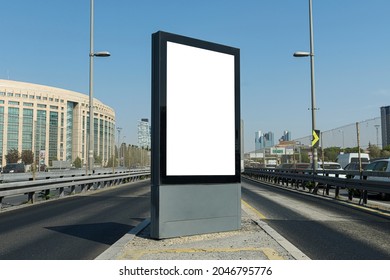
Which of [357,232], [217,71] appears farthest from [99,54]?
[357,232]

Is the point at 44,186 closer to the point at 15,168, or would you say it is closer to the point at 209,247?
the point at 209,247

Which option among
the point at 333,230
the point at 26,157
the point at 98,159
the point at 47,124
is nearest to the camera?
the point at 333,230

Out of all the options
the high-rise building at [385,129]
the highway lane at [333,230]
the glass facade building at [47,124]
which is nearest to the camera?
the highway lane at [333,230]

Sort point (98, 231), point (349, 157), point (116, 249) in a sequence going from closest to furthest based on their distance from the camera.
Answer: point (116, 249), point (98, 231), point (349, 157)

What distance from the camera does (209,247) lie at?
5.64 m

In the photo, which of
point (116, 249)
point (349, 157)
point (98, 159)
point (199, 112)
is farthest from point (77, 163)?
point (116, 249)

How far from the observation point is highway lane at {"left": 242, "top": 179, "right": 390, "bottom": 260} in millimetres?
5541

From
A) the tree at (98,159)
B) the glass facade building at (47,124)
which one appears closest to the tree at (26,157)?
the glass facade building at (47,124)

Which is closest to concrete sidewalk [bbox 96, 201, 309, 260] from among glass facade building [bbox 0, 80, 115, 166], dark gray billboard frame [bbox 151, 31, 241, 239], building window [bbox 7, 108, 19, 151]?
dark gray billboard frame [bbox 151, 31, 241, 239]

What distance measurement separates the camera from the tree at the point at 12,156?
3512 cm

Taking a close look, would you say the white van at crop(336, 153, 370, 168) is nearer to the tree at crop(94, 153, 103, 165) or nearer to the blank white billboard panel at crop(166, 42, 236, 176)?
the blank white billboard panel at crop(166, 42, 236, 176)

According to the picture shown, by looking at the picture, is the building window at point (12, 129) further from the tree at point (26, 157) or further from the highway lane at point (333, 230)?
the highway lane at point (333, 230)

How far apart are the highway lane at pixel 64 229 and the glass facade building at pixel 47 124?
14.4m

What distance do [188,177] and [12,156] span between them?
36.0 metres
